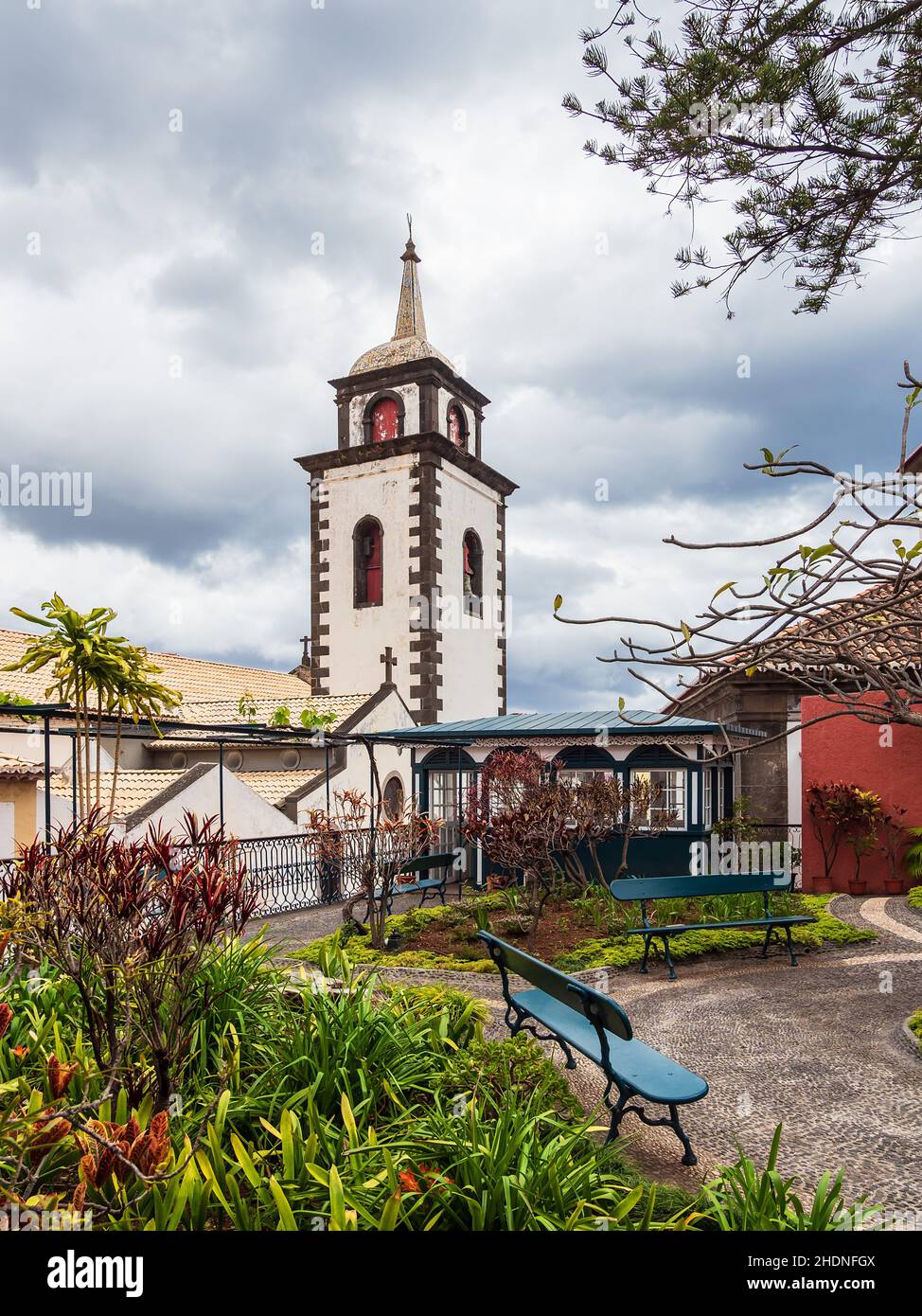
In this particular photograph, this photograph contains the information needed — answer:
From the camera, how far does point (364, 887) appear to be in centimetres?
962

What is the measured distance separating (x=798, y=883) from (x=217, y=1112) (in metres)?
12.4

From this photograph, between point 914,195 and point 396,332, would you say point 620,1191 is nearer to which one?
point 914,195

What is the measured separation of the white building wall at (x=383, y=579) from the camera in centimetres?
2400

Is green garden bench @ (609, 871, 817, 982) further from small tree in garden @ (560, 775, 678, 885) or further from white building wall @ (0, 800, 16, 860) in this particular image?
white building wall @ (0, 800, 16, 860)

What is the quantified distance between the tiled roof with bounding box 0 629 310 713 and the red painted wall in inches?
520

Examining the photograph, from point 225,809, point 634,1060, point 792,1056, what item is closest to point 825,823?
point 792,1056

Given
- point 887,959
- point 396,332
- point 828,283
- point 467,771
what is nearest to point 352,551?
point 396,332

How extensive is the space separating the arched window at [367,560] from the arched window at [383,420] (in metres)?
2.72

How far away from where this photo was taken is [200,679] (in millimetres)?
24281

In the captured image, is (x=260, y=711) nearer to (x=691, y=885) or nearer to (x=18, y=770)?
(x=18, y=770)

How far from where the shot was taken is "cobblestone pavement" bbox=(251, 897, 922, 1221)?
4.29m

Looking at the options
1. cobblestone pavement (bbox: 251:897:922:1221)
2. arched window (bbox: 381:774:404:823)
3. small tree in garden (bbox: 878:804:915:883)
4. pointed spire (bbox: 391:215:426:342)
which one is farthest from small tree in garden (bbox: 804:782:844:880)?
pointed spire (bbox: 391:215:426:342)

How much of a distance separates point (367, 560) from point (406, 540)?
1768mm

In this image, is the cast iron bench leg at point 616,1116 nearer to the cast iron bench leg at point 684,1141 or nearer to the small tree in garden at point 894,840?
the cast iron bench leg at point 684,1141
